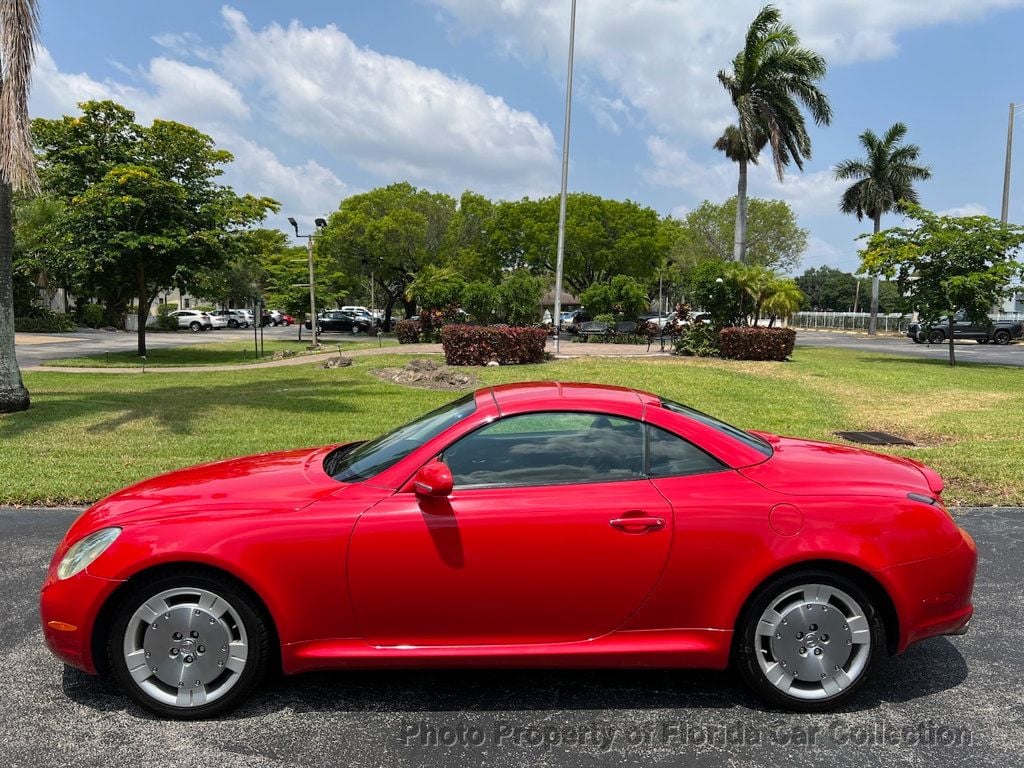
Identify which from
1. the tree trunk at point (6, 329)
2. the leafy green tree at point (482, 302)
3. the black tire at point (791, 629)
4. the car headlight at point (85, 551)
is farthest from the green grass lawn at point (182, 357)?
the black tire at point (791, 629)

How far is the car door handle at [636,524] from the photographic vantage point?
3.02 m

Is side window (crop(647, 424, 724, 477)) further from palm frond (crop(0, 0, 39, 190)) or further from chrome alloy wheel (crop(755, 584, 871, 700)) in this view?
palm frond (crop(0, 0, 39, 190))

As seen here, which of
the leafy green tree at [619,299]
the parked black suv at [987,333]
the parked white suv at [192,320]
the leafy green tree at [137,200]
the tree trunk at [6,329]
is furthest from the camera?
the parked white suv at [192,320]

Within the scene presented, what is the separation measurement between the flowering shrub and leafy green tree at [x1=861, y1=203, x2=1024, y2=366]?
18190 millimetres

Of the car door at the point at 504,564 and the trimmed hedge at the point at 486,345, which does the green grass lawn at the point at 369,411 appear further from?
the car door at the point at 504,564

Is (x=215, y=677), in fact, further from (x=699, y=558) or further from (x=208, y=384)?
(x=208, y=384)

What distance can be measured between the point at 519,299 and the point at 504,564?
22618mm

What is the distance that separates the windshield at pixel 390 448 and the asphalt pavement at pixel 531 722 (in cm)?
63

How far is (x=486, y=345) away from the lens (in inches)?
770

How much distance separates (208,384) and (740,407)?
37.1ft

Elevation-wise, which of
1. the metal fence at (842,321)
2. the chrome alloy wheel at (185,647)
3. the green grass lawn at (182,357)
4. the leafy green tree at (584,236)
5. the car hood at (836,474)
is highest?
the leafy green tree at (584,236)

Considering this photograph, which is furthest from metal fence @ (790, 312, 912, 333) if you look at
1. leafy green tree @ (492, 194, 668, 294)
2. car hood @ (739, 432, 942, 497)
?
car hood @ (739, 432, 942, 497)

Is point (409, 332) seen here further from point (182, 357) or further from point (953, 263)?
point (953, 263)

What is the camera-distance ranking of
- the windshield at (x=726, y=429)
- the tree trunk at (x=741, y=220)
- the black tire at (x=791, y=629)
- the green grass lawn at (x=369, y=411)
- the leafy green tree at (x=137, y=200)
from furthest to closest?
1. the tree trunk at (x=741, y=220)
2. the leafy green tree at (x=137, y=200)
3. the green grass lawn at (x=369, y=411)
4. the windshield at (x=726, y=429)
5. the black tire at (x=791, y=629)
